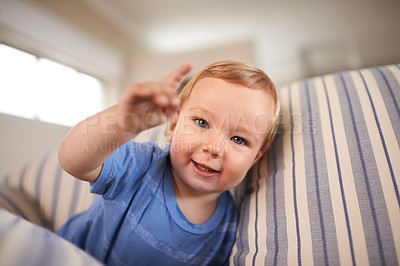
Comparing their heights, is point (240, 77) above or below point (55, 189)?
above

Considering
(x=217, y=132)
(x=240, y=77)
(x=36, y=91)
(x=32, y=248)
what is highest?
(x=36, y=91)

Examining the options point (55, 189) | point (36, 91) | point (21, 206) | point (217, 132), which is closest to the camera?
point (217, 132)

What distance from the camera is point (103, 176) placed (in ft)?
1.53

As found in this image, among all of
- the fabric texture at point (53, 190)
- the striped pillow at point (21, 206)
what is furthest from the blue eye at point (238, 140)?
the striped pillow at point (21, 206)

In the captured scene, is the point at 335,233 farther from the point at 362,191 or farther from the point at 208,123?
the point at 208,123

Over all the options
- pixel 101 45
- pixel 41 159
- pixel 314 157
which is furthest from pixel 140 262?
pixel 101 45

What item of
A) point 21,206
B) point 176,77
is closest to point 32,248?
point 176,77

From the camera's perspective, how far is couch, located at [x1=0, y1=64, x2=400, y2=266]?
45 cm

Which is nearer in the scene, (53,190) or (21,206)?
(21,206)

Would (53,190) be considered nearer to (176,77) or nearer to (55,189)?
(55,189)

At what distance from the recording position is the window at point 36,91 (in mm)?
1440

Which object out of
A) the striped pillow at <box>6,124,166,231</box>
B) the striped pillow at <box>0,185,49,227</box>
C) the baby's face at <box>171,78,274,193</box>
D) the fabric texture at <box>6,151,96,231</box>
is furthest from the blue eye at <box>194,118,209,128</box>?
the striped pillow at <box>0,185,49,227</box>

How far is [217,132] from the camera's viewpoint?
1.72 feet

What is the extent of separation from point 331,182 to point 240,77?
0.29m
